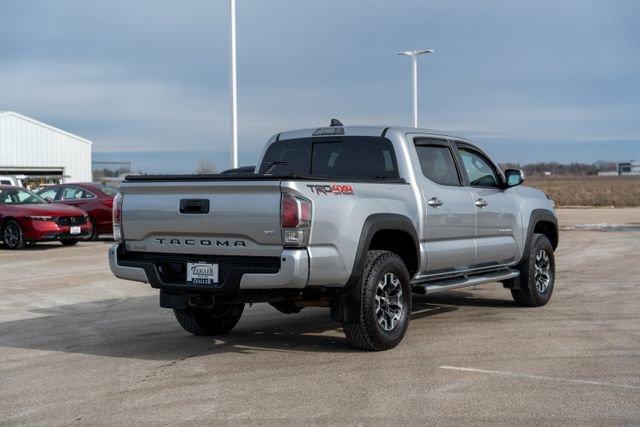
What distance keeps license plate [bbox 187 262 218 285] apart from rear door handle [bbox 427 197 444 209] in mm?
2330

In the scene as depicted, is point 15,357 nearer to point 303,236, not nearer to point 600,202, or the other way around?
point 303,236

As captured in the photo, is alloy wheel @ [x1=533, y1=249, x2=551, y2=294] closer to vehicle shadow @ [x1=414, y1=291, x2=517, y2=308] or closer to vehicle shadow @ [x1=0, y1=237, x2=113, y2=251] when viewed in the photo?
vehicle shadow @ [x1=414, y1=291, x2=517, y2=308]

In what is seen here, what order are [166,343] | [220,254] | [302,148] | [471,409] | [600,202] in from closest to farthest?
[471,409], [220,254], [166,343], [302,148], [600,202]

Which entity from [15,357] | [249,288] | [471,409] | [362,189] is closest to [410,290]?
A: [362,189]

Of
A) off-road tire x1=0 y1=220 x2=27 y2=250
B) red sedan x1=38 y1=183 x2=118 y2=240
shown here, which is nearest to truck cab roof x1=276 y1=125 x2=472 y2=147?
off-road tire x1=0 y1=220 x2=27 y2=250

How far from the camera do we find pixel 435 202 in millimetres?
8266

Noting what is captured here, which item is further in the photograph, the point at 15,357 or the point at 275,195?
the point at 15,357

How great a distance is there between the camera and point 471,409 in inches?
219

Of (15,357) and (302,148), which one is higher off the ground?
(302,148)

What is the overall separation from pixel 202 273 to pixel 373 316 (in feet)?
4.91

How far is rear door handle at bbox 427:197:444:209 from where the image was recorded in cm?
819

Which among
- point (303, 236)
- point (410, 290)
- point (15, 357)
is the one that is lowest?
point (15, 357)

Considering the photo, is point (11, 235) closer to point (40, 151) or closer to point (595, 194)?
point (40, 151)

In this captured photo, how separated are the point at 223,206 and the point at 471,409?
103 inches
